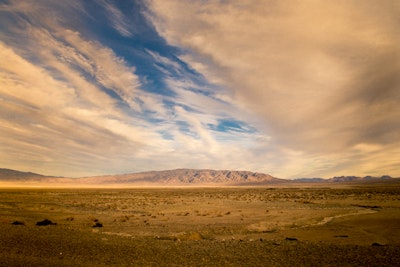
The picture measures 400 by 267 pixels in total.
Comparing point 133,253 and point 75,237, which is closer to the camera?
point 133,253

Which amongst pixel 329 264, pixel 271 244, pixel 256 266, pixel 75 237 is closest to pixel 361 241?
pixel 271 244

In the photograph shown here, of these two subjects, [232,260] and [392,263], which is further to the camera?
[232,260]

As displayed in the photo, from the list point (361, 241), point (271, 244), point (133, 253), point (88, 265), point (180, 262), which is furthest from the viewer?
point (361, 241)

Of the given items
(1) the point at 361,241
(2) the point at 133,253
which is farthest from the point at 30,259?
(1) the point at 361,241

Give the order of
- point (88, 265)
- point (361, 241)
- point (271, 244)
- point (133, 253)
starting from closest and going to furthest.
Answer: point (88, 265) → point (133, 253) → point (271, 244) → point (361, 241)

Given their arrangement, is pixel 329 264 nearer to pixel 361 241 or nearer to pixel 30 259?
pixel 361 241

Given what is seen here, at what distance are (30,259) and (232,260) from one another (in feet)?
21.3

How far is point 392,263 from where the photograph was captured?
8758mm

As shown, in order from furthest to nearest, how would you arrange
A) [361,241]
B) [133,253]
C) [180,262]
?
[361,241] → [133,253] → [180,262]

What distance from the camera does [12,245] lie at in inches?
409

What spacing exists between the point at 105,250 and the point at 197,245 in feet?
13.2

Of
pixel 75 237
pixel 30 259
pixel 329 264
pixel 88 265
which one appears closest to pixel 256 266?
pixel 329 264

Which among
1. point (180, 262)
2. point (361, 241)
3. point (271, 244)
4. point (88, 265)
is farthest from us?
point (361, 241)

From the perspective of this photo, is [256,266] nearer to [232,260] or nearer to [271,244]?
[232,260]
